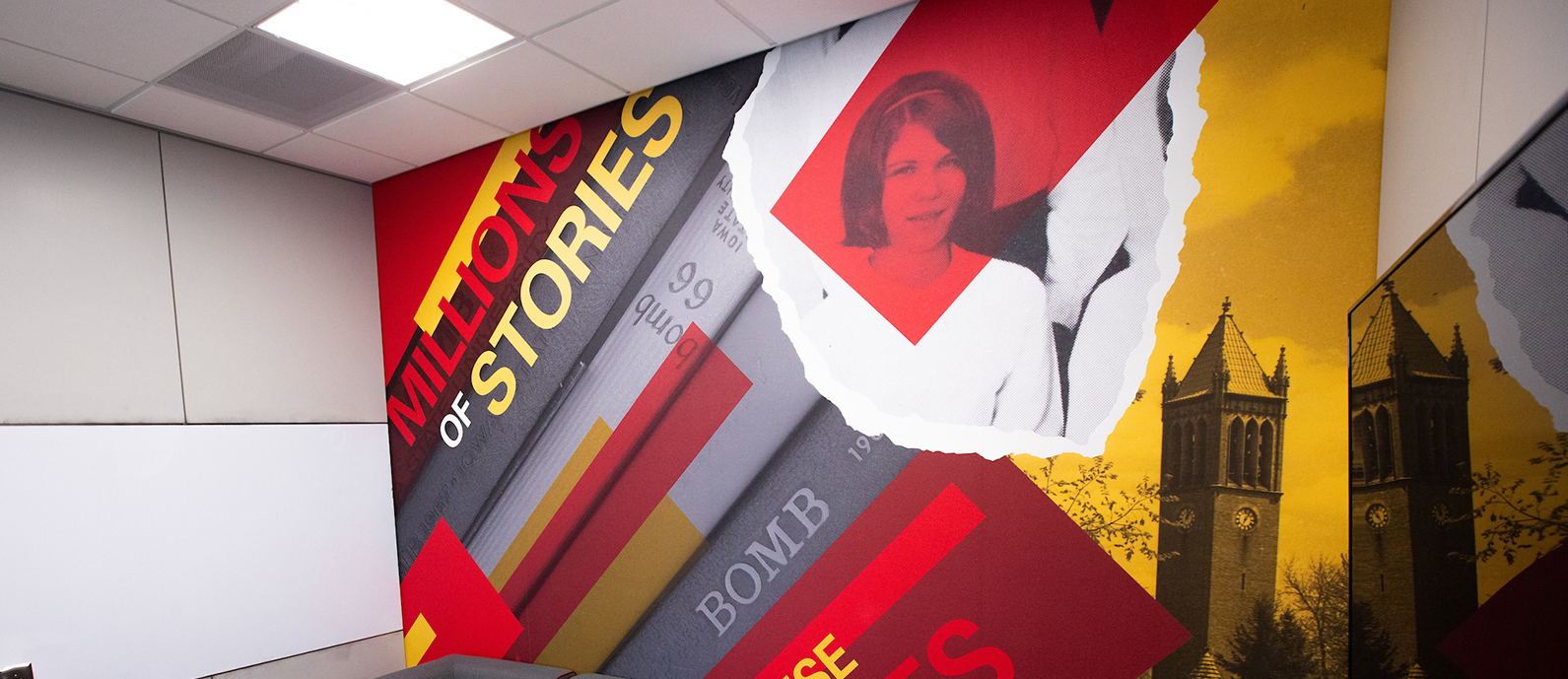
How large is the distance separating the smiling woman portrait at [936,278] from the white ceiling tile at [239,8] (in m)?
2.08

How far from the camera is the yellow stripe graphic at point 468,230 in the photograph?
361 cm

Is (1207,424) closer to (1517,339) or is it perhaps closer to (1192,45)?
(1192,45)

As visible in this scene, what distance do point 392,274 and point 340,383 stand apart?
665mm

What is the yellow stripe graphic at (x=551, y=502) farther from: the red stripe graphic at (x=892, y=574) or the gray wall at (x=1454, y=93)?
the gray wall at (x=1454, y=93)

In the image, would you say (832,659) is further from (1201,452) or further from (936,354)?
(1201,452)

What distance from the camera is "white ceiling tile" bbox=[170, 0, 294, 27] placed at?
2.42 meters

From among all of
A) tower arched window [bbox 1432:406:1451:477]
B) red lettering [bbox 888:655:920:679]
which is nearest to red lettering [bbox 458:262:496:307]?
red lettering [bbox 888:655:920:679]

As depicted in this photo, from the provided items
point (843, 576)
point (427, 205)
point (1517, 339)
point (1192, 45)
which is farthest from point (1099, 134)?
point (427, 205)

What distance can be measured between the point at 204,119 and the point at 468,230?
1.18 meters

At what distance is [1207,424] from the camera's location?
208cm

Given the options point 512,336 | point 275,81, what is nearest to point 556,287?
point 512,336

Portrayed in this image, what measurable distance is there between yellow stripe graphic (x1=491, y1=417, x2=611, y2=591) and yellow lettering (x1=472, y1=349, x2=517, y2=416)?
513 millimetres
